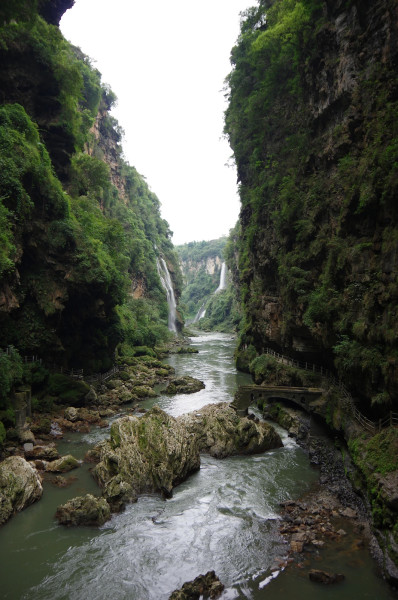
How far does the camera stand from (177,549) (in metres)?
10.2

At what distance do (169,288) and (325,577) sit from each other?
70.2 m

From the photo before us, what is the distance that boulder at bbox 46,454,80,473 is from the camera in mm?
14758

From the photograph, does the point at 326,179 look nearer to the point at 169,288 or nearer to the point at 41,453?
the point at 41,453

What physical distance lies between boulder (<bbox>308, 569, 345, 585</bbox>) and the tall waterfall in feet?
203

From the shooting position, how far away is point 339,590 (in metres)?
8.44

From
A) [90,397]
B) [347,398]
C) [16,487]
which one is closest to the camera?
[16,487]

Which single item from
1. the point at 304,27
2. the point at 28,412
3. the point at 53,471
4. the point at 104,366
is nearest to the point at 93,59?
the point at 304,27

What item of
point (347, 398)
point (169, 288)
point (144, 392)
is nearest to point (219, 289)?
point (169, 288)

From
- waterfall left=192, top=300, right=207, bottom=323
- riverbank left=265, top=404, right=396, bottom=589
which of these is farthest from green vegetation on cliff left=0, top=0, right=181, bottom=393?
waterfall left=192, top=300, right=207, bottom=323

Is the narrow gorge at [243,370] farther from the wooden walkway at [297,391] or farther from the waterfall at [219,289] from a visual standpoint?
the waterfall at [219,289]

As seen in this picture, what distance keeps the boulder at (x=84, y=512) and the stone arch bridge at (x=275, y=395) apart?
1100 centimetres

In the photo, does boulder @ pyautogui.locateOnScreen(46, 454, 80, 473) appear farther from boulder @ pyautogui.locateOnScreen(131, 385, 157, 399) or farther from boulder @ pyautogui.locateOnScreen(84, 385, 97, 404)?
boulder @ pyautogui.locateOnScreen(131, 385, 157, 399)

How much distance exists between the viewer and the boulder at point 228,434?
17047mm

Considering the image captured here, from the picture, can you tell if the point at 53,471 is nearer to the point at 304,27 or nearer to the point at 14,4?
the point at 14,4
